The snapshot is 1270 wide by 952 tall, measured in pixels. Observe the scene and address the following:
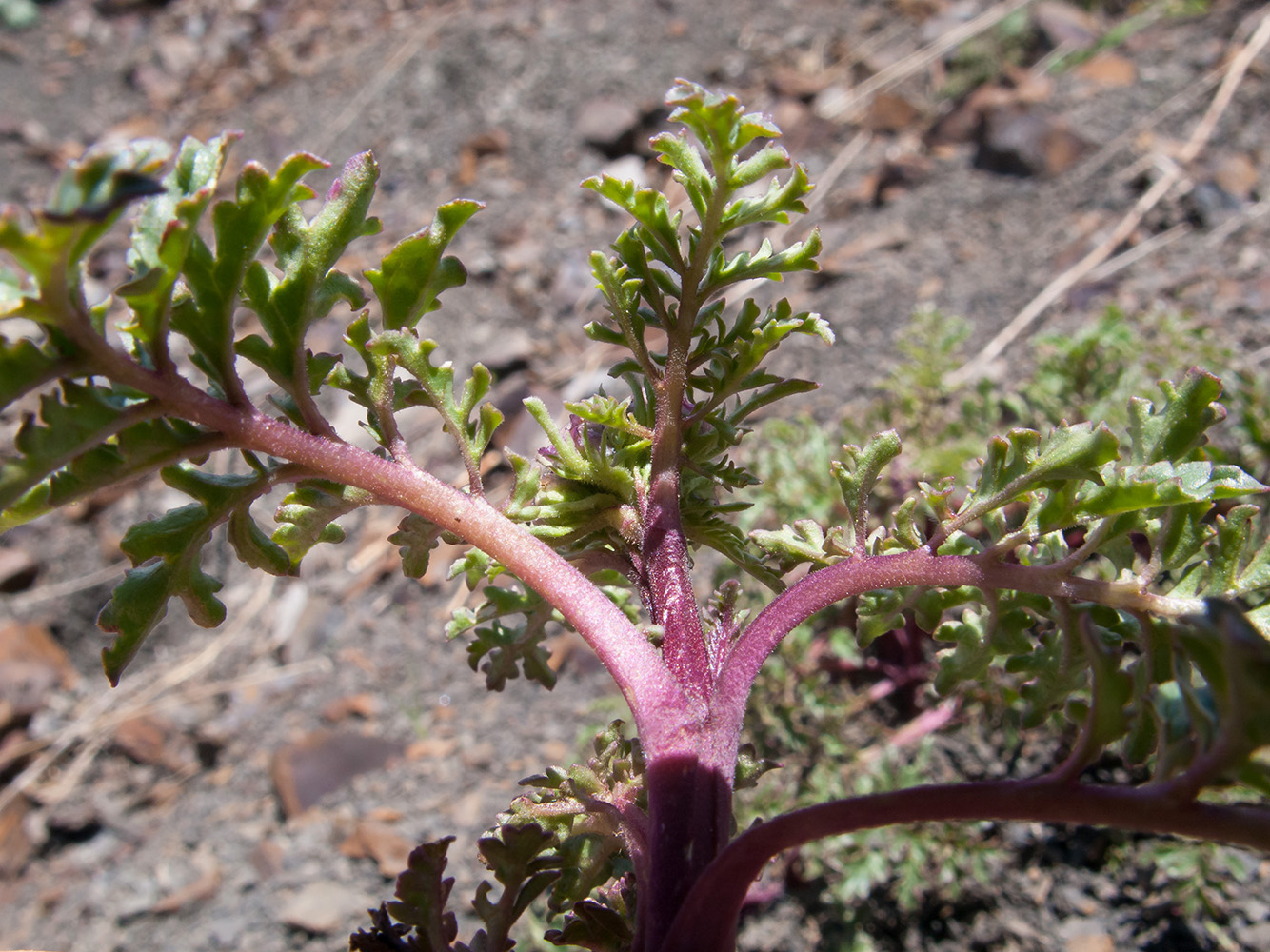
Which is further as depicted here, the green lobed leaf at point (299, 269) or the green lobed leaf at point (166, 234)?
the green lobed leaf at point (299, 269)

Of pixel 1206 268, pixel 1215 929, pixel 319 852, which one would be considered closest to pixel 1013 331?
pixel 1206 268

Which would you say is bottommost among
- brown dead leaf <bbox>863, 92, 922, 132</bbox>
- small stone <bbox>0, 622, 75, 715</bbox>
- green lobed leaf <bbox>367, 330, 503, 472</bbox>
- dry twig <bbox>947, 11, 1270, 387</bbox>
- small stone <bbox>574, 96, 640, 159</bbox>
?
green lobed leaf <bbox>367, 330, 503, 472</bbox>

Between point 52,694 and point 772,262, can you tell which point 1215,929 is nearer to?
point 772,262

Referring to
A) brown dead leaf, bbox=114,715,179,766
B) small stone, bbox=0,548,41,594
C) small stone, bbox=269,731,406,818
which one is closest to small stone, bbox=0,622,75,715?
small stone, bbox=0,548,41,594

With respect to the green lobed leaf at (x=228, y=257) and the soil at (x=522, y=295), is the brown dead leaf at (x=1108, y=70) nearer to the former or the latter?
the soil at (x=522, y=295)

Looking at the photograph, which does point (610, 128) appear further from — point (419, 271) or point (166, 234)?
point (166, 234)

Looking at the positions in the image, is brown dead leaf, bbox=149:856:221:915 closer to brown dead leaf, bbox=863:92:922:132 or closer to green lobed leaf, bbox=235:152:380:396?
green lobed leaf, bbox=235:152:380:396

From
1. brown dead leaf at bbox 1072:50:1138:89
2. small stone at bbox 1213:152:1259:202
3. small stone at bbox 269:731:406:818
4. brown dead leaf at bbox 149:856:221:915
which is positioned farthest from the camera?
brown dead leaf at bbox 1072:50:1138:89

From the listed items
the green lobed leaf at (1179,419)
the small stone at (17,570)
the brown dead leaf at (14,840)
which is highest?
the small stone at (17,570)

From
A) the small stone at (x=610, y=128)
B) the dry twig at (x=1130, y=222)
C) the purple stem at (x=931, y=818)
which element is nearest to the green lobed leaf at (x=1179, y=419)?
the purple stem at (x=931, y=818)
